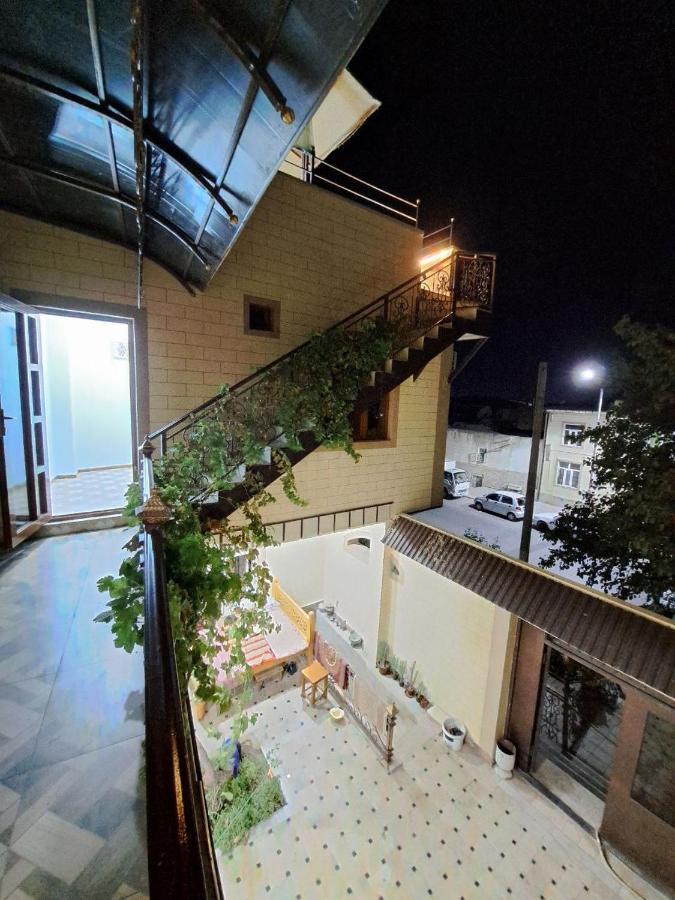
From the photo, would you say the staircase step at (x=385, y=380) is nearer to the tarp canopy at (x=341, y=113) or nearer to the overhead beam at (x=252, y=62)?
the overhead beam at (x=252, y=62)

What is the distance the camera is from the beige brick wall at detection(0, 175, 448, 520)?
13.6 ft

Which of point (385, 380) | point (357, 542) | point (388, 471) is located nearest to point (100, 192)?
point (385, 380)

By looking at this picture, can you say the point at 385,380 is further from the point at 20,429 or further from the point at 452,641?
the point at 452,641

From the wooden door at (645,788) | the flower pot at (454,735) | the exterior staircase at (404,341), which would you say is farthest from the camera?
the flower pot at (454,735)

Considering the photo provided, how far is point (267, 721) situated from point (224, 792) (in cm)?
148

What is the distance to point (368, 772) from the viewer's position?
5.46 m

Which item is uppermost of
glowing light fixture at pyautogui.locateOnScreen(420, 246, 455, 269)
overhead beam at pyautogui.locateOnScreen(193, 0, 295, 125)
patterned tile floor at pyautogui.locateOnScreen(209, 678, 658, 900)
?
glowing light fixture at pyautogui.locateOnScreen(420, 246, 455, 269)

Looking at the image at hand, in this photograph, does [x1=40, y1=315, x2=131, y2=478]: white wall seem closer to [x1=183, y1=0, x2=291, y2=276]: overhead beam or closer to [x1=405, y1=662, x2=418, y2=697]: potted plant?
[x1=183, y1=0, x2=291, y2=276]: overhead beam

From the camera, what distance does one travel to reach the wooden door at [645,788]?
13.8 ft

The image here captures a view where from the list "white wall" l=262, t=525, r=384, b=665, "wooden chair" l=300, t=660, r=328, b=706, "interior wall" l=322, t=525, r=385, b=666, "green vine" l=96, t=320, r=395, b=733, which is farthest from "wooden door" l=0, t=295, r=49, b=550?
"interior wall" l=322, t=525, r=385, b=666

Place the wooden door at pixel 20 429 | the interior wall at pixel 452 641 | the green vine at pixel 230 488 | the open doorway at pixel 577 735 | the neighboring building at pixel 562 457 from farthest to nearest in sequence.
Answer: the neighboring building at pixel 562 457 → the interior wall at pixel 452 641 → the open doorway at pixel 577 735 → the wooden door at pixel 20 429 → the green vine at pixel 230 488

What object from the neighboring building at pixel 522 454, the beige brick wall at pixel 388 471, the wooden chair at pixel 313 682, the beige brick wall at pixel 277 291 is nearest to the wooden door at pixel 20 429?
the beige brick wall at pixel 277 291

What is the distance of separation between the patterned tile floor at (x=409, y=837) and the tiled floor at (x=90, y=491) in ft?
16.1

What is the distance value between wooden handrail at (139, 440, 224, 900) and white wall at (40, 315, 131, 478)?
21.1ft
